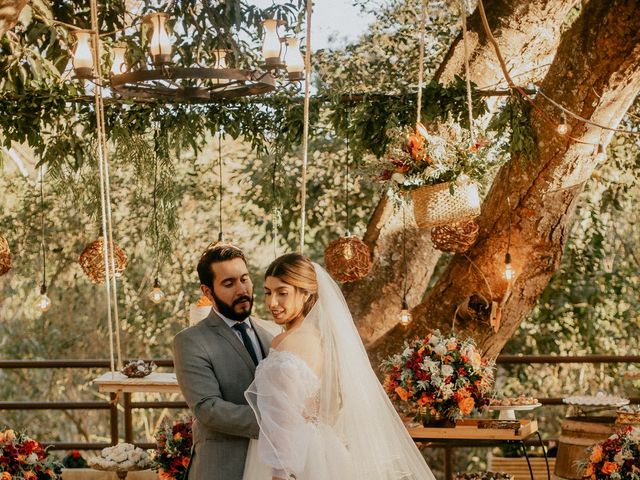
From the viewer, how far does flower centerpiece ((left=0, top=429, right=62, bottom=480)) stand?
4793mm

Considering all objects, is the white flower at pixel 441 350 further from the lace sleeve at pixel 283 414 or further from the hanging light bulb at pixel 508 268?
the lace sleeve at pixel 283 414

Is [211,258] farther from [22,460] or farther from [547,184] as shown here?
[547,184]

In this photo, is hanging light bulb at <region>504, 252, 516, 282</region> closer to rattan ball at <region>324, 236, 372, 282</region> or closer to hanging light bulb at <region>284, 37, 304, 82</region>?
rattan ball at <region>324, 236, 372, 282</region>

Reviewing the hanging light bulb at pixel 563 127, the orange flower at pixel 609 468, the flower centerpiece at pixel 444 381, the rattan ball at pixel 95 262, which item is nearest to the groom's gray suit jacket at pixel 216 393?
the orange flower at pixel 609 468

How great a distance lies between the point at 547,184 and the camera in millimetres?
6332

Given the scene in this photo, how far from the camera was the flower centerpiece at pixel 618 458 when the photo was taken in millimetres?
4703

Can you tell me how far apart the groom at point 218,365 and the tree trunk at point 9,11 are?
112 centimetres

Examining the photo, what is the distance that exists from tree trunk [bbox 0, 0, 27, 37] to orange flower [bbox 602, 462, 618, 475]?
3101 mm

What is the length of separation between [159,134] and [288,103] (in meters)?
0.83

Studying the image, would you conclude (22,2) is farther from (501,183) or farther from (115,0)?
(501,183)

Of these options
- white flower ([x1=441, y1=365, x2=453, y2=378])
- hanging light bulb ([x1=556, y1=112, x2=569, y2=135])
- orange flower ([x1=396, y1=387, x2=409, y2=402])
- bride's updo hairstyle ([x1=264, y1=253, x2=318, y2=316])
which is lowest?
orange flower ([x1=396, y1=387, x2=409, y2=402])

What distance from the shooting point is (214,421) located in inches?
136

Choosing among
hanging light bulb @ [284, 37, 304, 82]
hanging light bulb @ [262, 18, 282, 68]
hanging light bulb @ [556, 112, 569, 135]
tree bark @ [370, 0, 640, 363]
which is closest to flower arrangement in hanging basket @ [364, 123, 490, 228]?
hanging light bulb @ [284, 37, 304, 82]

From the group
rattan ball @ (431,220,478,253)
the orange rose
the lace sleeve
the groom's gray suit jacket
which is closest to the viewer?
the lace sleeve
